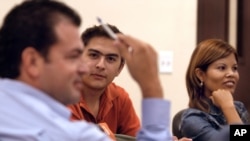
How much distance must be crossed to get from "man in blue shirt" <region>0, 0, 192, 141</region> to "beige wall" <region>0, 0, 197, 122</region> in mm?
1523

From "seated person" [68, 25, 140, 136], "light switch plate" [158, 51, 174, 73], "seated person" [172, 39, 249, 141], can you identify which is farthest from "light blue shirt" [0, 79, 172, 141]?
"light switch plate" [158, 51, 174, 73]

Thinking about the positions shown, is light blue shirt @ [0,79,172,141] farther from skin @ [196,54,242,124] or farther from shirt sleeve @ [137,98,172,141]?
skin @ [196,54,242,124]

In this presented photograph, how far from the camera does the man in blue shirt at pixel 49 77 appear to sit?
2.78ft

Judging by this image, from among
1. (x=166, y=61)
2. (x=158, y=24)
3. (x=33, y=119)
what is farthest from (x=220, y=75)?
(x=33, y=119)

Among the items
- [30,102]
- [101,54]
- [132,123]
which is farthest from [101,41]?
[30,102]

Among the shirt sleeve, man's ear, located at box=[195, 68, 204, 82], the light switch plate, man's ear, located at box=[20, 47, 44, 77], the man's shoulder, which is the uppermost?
the light switch plate

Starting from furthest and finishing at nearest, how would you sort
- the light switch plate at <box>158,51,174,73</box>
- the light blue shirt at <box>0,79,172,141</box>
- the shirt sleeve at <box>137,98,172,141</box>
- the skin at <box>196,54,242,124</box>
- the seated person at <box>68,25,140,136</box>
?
1. the light switch plate at <box>158,51,174,73</box>
2. the skin at <box>196,54,242,124</box>
3. the seated person at <box>68,25,140,136</box>
4. the shirt sleeve at <box>137,98,172,141</box>
5. the light blue shirt at <box>0,79,172,141</box>

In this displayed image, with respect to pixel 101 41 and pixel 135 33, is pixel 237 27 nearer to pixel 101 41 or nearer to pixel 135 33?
pixel 135 33

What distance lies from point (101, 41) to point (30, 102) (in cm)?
95

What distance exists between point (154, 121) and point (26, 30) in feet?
1.06

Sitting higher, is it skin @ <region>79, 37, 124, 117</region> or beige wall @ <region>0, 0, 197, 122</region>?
beige wall @ <region>0, 0, 197, 122</region>

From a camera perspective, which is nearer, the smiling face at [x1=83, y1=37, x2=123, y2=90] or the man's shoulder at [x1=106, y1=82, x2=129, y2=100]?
the smiling face at [x1=83, y1=37, x2=123, y2=90]

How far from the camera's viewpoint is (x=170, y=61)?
8.29 ft

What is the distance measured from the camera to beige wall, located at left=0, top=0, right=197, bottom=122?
8.37 feet
